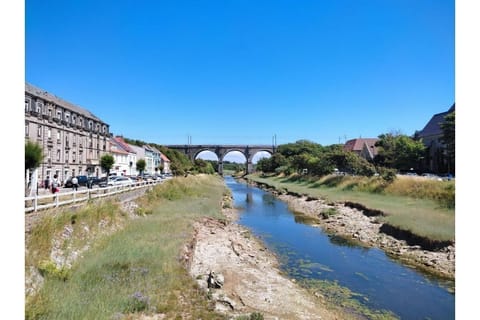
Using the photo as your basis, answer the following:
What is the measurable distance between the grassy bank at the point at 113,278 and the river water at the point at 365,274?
4.52 metres

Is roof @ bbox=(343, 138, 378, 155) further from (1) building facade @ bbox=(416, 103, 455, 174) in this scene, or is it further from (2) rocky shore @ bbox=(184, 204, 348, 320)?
(2) rocky shore @ bbox=(184, 204, 348, 320)

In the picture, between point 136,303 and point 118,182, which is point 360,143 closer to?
point 118,182

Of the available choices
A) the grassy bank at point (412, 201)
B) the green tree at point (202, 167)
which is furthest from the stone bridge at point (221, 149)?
the grassy bank at point (412, 201)

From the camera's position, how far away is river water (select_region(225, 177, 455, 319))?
8.20 metres

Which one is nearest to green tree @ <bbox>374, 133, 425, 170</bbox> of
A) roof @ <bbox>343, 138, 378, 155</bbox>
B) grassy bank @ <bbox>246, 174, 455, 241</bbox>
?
grassy bank @ <bbox>246, 174, 455, 241</bbox>

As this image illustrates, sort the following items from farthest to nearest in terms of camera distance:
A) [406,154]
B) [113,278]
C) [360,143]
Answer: [360,143], [406,154], [113,278]

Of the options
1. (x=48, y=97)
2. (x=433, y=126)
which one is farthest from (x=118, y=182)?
(x=433, y=126)

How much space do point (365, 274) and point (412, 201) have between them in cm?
1469

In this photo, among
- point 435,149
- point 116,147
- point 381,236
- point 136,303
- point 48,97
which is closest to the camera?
point 136,303

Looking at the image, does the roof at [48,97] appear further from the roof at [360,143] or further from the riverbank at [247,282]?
the roof at [360,143]

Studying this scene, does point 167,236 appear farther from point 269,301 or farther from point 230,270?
point 269,301

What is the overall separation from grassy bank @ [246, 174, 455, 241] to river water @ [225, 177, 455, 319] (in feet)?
9.83

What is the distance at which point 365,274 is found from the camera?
10.6 meters
